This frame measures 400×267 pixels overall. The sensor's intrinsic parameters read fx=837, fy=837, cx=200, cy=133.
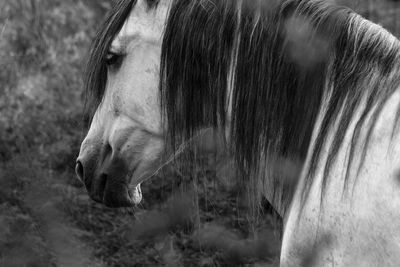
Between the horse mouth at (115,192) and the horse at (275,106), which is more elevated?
the horse at (275,106)

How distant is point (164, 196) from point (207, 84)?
2.39 metres

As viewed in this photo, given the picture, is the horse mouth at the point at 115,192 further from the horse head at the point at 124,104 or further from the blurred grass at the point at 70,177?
the blurred grass at the point at 70,177

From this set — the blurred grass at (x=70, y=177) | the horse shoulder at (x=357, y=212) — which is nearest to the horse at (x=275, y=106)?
the horse shoulder at (x=357, y=212)

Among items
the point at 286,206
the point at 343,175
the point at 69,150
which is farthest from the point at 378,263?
the point at 69,150

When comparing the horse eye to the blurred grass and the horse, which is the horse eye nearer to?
the horse

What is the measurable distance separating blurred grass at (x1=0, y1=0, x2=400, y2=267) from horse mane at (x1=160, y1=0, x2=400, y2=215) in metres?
0.26

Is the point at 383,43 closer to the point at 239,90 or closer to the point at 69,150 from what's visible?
the point at 239,90

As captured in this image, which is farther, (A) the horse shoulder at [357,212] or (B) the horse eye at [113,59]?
(B) the horse eye at [113,59]

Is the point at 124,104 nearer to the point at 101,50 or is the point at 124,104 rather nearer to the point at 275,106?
the point at 101,50

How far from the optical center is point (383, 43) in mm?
2562

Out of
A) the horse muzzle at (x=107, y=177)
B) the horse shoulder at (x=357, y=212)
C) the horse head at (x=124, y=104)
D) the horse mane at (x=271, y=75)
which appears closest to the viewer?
the horse shoulder at (x=357, y=212)

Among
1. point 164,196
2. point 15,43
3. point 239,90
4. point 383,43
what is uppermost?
point 383,43

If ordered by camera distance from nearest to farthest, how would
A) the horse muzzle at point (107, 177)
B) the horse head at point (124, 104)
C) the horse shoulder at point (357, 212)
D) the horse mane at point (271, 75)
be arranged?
the horse shoulder at point (357, 212) → the horse mane at point (271, 75) → the horse head at point (124, 104) → the horse muzzle at point (107, 177)

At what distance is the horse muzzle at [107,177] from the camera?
318cm
